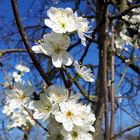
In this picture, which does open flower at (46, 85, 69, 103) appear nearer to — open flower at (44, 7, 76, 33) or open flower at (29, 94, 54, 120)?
open flower at (29, 94, 54, 120)

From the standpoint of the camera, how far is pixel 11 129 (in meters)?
4.14

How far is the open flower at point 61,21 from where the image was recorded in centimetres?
108

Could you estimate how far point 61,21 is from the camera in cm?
114

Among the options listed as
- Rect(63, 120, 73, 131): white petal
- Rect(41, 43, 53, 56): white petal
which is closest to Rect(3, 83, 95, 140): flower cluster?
Rect(63, 120, 73, 131): white petal

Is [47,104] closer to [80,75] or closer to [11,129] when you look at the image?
[80,75]

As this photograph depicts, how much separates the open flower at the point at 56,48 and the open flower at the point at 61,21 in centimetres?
2

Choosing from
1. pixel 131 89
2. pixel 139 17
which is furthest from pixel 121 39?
pixel 131 89

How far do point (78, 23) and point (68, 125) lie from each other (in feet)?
1.06

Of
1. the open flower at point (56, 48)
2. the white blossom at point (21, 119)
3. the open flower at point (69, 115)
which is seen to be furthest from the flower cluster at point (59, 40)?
the white blossom at point (21, 119)

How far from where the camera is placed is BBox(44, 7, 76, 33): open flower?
1.08 m

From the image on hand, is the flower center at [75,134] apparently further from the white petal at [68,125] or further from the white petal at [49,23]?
the white petal at [49,23]

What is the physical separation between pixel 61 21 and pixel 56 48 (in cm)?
10

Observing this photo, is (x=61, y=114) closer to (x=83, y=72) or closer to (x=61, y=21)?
(x=83, y=72)

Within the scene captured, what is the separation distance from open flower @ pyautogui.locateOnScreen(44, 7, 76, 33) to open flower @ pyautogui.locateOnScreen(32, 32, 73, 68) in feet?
0.08
